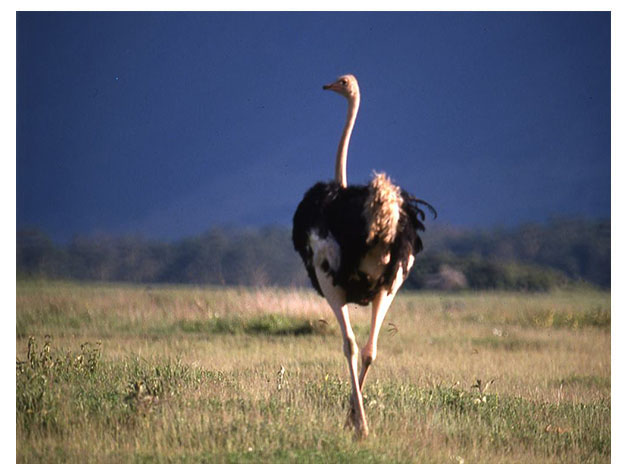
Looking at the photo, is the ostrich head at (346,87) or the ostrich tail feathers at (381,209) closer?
the ostrich tail feathers at (381,209)

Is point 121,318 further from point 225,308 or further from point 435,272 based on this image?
point 435,272

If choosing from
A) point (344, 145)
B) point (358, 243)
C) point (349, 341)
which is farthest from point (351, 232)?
point (344, 145)

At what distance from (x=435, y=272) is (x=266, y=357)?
22.1 metres

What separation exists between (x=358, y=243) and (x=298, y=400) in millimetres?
1668

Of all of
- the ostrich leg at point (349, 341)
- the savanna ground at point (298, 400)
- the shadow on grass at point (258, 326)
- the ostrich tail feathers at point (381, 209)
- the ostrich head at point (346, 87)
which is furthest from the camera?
the shadow on grass at point (258, 326)

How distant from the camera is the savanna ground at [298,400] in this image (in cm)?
589

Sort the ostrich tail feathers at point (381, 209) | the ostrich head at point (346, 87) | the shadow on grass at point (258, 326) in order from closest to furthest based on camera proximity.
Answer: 1. the ostrich tail feathers at point (381, 209)
2. the ostrich head at point (346, 87)
3. the shadow on grass at point (258, 326)

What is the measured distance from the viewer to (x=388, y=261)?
6.08 meters

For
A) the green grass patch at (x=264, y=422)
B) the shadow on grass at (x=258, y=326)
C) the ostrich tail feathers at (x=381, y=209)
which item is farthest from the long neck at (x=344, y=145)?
the shadow on grass at (x=258, y=326)

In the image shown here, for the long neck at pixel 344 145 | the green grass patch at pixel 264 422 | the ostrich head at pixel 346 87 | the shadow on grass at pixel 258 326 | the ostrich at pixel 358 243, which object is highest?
the ostrich head at pixel 346 87

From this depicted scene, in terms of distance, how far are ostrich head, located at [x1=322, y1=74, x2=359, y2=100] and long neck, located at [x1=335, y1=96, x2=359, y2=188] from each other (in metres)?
0.04

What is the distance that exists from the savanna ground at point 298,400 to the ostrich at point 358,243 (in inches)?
23.7

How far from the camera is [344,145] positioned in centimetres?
693

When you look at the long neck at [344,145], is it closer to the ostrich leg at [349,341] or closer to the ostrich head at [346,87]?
the ostrich head at [346,87]
